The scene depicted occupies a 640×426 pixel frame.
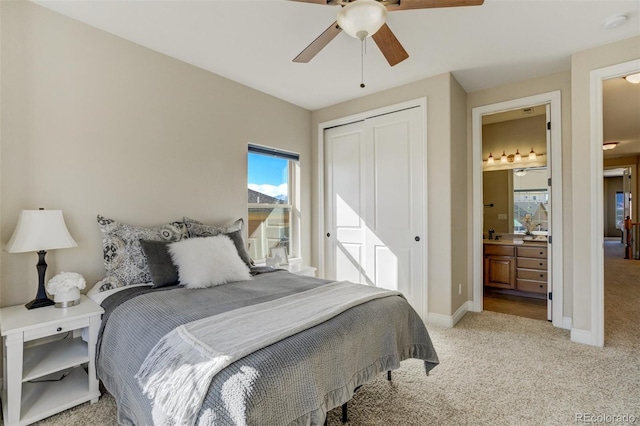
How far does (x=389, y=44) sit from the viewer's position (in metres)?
2.01

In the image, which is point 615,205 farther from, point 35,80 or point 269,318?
point 35,80

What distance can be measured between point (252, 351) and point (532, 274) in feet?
14.2

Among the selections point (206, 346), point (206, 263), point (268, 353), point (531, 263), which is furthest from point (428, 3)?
point (531, 263)

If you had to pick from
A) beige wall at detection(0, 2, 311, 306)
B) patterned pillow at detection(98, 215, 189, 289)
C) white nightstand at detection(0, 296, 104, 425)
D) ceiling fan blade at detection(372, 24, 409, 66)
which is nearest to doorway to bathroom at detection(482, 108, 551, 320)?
ceiling fan blade at detection(372, 24, 409, 66)

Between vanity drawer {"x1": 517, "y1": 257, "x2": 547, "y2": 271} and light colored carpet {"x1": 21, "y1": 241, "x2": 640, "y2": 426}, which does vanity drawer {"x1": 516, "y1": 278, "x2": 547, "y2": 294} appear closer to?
vanity drawer {"x1": 517, "y1": 257, "x2": 547, "y2": 271}

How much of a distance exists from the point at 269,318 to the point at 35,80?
2356mm

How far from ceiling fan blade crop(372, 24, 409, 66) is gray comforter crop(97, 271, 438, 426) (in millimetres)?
1682

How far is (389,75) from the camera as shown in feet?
10.8

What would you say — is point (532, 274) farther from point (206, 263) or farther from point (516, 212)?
→ point (206, 263)

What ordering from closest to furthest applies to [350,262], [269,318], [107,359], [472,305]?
[269,318] < [107,359] < [472,305] < [350,262]

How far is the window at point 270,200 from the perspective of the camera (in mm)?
3684

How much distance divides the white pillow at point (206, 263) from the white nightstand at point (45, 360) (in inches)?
21.8

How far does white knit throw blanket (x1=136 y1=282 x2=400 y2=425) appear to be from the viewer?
43.3 inches

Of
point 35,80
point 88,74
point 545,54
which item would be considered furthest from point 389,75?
point 35,80
